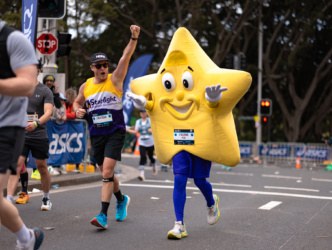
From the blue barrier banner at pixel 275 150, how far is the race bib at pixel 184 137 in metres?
19.7

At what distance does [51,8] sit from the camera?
38.4 ft

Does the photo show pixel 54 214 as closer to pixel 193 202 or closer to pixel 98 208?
pixel 98 208

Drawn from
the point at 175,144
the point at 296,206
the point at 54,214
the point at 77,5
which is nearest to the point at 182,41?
the point at 175,144

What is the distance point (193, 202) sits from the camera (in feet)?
30.1

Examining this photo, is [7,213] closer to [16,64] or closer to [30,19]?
[16,64]

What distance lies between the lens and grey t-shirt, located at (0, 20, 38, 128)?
160 inches

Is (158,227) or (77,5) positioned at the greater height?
(77,5)

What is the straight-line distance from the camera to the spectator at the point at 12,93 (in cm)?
399

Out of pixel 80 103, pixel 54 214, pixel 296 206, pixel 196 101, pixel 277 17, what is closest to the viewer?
pixel 196 101

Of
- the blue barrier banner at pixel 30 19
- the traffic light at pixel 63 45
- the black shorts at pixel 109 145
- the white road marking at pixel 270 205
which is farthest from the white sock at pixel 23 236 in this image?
the traffic light at pixel 63 45

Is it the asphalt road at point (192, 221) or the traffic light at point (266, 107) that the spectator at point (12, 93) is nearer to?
the asphalt road at point (192, 221)

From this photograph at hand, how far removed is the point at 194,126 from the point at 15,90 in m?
2.88

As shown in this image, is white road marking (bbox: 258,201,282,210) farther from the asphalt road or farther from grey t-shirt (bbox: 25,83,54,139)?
grey t-shirt (bbox: 25,83,54,139)

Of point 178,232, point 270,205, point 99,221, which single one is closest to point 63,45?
point 270,205
